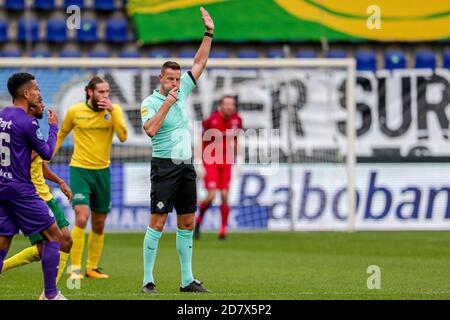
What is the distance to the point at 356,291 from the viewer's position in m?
9.63

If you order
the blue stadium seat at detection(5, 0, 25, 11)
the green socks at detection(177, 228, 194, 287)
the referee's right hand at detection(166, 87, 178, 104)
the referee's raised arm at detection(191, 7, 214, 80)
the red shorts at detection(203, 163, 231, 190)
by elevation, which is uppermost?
the blue stadium seat at detection(5, 0, 25, 11)

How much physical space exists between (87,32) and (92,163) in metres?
10.1

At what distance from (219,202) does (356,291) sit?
922cm

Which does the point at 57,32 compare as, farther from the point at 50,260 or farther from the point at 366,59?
the point at 50,260

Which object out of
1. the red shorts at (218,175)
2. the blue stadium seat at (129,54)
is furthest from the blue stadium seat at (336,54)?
the red shorts at (218,175)

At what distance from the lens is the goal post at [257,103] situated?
18.4m

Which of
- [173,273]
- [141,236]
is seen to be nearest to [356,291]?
[173,273]

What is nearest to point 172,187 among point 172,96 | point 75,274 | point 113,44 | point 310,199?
point 172,96

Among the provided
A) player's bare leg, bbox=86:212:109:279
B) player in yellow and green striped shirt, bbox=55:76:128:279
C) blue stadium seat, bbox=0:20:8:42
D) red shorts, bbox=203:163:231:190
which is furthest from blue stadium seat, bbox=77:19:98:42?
player's bare leg, bbox=86:212:109:279

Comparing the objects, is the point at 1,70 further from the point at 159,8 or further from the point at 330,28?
the point at 330,28

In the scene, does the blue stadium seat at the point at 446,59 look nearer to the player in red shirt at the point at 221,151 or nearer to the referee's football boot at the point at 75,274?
the player in red shirt at the point at 221,151

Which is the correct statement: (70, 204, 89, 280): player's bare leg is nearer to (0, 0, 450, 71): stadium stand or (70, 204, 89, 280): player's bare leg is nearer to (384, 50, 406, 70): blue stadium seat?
(0, 0, 450, 71): stadium stand

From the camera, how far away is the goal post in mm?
18422

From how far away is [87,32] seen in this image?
21469 millimetres
